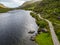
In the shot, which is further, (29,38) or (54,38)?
(29,38)

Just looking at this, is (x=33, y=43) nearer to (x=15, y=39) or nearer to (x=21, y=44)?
(x=21, y=44)

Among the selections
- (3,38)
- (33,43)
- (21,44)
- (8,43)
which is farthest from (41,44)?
(3,38)

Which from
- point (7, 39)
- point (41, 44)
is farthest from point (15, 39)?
point (41, 44)

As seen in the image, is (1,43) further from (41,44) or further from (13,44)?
(41,44)

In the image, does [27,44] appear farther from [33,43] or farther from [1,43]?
[1,43]

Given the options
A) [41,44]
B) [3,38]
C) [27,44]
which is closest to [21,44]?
[27,44]

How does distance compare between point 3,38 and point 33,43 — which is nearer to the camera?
point 33,43

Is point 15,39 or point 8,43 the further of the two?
point 15,39
